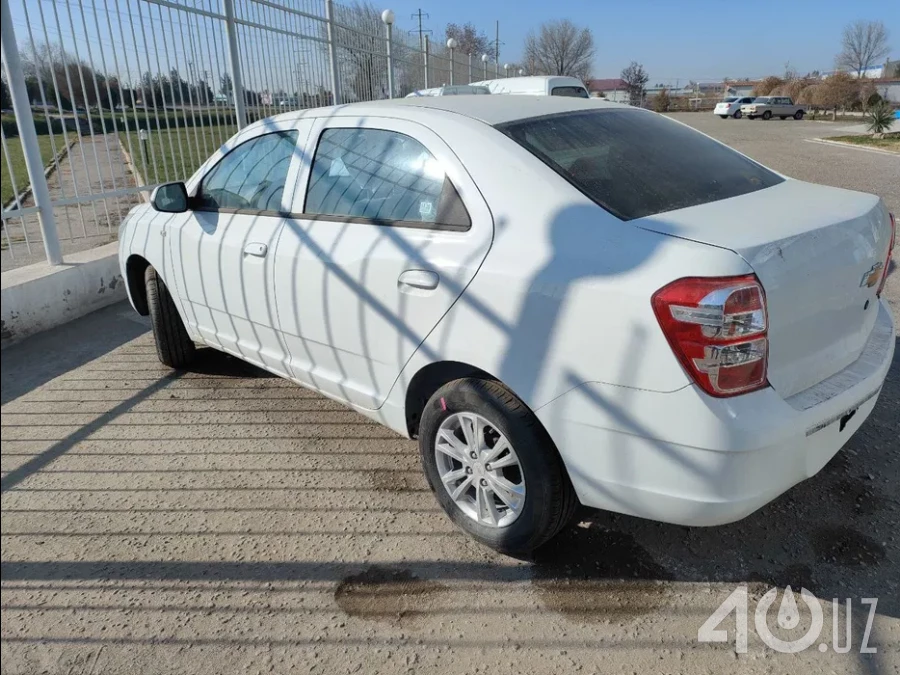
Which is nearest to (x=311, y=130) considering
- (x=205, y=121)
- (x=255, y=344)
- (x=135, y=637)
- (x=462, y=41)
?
(x=255, y=344)

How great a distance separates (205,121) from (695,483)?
22.7 ft

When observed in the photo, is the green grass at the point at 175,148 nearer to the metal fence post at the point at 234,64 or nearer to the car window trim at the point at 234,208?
the metal fence post at the point at 234,64

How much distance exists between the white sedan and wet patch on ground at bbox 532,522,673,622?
193mm

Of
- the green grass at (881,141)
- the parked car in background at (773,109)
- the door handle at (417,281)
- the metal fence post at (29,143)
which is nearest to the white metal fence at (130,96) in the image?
the metal fence post at (29,143)

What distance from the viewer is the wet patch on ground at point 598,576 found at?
95.6 inches

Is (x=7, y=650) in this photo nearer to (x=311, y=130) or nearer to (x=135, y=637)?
(x=135, y=637)

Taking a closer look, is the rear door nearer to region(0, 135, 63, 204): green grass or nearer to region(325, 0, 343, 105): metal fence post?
region(0, 135, 63, 204): green grass

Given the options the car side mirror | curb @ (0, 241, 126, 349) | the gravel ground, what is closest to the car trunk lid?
the gravel ground

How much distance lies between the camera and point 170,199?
386 cm

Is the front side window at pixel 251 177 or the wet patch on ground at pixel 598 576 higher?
the front side window at pixel 251 177

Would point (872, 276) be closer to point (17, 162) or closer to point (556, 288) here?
point (556, 288)

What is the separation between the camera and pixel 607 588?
251 cm

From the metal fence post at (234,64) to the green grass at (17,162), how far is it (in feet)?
7.81

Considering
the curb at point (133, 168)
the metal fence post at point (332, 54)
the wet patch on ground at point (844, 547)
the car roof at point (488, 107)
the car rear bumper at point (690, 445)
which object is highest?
the metal fence post at point (332, 54)
